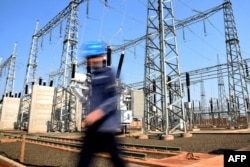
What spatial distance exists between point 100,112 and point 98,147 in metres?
0.34

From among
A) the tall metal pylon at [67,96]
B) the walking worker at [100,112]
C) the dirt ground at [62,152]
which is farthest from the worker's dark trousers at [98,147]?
the tall metal pylon at [67,96]

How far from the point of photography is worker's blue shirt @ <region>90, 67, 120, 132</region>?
225cm

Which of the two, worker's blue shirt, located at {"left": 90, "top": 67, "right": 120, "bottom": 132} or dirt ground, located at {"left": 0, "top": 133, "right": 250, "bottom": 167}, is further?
dirt ground, located at {"left": 0, "top": 133, "right": 250, "bottom": 167}

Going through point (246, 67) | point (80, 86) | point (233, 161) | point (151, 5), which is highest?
point (151, 5)

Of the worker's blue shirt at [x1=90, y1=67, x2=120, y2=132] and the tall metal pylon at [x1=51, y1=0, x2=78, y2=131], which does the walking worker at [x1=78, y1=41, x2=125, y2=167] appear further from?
the tall metal pylon at [x1=51, y1=0, x2=78, y2=131]

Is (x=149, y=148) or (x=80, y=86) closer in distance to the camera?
Result: (x=80, y=86)

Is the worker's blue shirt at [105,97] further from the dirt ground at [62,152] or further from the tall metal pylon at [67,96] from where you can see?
the tall metal pylon at [67,96]

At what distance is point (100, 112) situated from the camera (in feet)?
7.26

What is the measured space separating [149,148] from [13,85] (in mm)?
36985

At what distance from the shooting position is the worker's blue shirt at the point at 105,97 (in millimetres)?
2248

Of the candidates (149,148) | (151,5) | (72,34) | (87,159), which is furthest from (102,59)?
(72,34)

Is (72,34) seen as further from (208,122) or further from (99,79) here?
(208,122)

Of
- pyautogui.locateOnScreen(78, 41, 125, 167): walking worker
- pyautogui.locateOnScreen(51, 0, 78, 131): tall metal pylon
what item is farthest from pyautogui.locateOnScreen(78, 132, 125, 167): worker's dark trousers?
pyautogui.locateOnScreen(51, 0, 78, 131): tall metal pylon

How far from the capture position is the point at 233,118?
2080 centimetres
